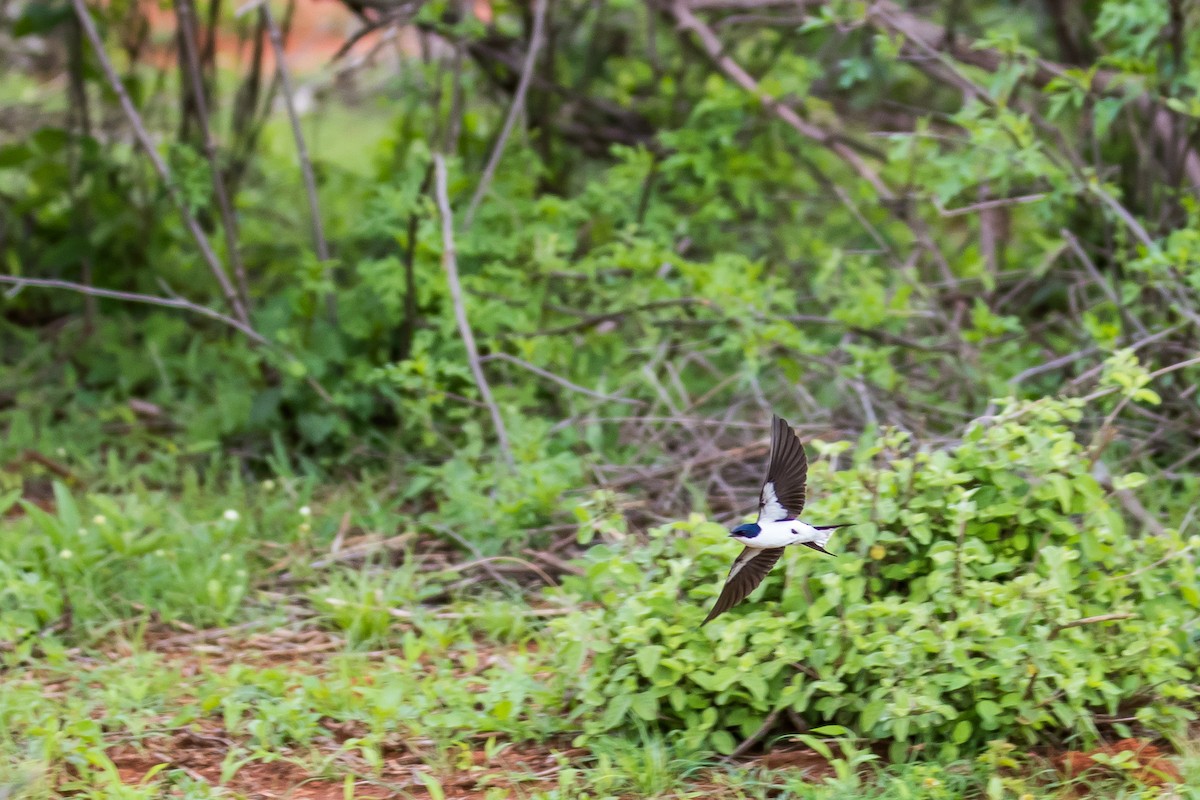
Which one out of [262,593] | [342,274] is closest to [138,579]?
[262,593]

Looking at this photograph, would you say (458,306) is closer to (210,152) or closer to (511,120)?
(511,120)

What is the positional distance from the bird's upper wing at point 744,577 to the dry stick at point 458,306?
130 centimetres

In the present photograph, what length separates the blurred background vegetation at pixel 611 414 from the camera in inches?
106

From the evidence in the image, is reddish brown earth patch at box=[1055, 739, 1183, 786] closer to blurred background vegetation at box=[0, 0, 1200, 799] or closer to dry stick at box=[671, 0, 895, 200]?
blurred background vegetation at box=[0, 0, 1200, 799]

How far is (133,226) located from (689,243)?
2.36m

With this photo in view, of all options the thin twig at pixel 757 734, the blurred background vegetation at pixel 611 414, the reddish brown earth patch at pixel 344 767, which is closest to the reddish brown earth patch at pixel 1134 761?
the blurred background vegetation at pixel 611 414

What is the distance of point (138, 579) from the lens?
3.53 metres

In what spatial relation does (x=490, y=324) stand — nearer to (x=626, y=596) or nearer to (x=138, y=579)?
(x=138, y=579)

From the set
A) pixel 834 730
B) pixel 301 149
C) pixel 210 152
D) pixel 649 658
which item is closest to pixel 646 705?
pixel 649 658

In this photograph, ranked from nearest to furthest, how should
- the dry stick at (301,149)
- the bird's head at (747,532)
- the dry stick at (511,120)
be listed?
1. the bird's head at (747,532)
2. the dry stick at (511,120)
3. the dry stick at (301,149)

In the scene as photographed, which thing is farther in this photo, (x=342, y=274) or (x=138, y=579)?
(x=342, y=274)

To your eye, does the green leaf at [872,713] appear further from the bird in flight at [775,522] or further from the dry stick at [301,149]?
the dry stick at [301,149]

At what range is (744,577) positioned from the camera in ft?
8.18

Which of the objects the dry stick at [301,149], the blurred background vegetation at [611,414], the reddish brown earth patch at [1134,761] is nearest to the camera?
the reddish brown earth patch at [1134,761]
